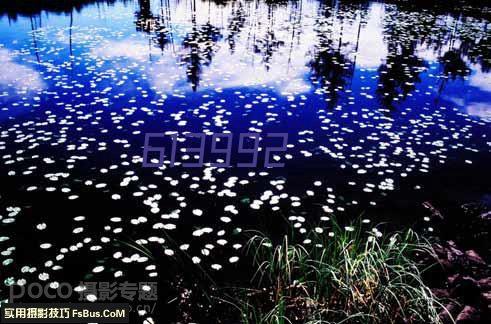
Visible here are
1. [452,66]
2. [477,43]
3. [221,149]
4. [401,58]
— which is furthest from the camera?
[477,43]

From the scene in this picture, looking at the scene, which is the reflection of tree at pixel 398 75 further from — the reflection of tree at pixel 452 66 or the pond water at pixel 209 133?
the reflection of tree at pixel 452 66

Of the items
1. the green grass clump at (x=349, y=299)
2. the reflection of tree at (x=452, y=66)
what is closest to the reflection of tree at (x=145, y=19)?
the reflection of tree at (x=452, y=66)

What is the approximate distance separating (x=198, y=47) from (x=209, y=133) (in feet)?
38.5

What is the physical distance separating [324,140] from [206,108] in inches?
176

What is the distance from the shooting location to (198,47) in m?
20.9

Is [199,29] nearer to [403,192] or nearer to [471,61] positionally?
[471,61]

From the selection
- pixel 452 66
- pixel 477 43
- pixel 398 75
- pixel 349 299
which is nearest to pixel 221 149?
pixel 349 299

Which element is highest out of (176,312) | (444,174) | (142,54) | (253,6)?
(253,6)

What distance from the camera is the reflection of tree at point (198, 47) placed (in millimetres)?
16577

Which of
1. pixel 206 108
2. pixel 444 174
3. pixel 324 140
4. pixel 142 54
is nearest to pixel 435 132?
pixel 444 174

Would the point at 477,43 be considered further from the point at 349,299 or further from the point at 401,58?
the point at 349,299

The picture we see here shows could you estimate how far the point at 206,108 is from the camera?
12.8 metres

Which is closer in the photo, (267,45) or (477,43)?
(267,45)

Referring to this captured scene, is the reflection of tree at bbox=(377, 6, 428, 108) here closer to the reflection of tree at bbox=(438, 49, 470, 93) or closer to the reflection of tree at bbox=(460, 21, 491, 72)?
the reflection of tree at bbox=(438, 49, 470, 93)
